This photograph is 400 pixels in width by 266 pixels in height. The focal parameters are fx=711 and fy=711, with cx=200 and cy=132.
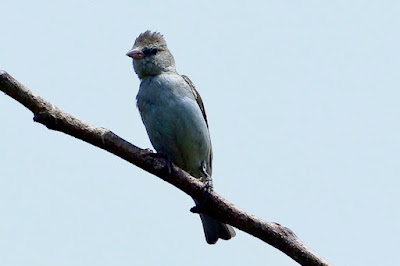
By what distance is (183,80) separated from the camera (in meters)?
8.08

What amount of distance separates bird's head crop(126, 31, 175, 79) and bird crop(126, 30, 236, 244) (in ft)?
0.04

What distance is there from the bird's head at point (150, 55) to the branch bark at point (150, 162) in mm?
2508

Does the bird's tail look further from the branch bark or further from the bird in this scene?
the branch bark

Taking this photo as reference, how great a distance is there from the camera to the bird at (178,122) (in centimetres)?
757

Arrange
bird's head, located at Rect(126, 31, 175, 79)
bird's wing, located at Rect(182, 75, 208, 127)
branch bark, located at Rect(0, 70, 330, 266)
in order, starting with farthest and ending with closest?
bird's head, located at Rect(126, 31, 175, 79) → bird's wing, located at Rect(182, 75, 208, 127) → branch bark, located at Rect(0, 70, 330, 266)

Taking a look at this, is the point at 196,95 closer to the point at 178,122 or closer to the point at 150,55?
the point at 178,122

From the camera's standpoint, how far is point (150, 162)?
5.65 m

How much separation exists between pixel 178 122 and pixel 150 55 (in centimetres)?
114

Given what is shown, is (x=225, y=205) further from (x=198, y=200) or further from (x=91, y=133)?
(x=91, y=133)

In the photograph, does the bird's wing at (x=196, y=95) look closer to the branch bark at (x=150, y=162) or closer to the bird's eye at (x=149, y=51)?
the bird's eye at (x=149, y=51)

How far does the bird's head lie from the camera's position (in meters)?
8.18

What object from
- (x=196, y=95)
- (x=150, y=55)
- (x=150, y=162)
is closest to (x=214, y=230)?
(x=196, y=95)

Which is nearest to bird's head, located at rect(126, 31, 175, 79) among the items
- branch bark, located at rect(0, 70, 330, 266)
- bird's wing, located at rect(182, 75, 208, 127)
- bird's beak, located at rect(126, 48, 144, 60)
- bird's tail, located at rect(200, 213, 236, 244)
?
bird's beak, located at rect(126, 48, 144, 60)

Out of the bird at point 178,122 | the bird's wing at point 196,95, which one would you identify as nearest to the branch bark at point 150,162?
the bird at point 178,122
